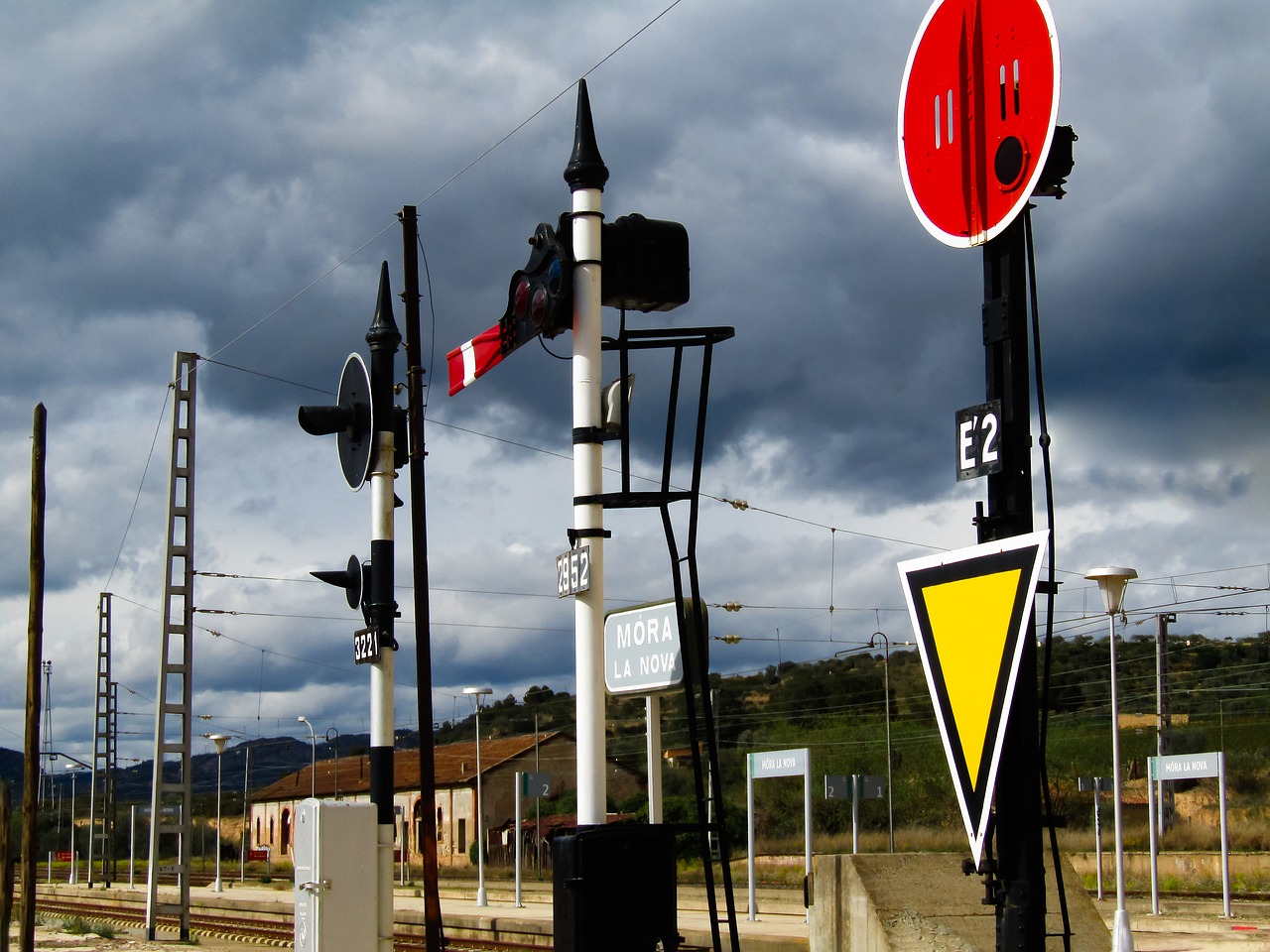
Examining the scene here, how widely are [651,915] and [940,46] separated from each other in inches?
166

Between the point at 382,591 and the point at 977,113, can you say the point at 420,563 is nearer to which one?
the point at 382,591

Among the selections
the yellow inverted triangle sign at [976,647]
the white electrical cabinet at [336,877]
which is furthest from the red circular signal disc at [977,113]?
the white electrical cabinet at [336,877]

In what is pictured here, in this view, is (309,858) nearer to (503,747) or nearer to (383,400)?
(383,400)

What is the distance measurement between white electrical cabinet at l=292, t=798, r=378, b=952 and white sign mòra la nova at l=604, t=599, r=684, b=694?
295cm

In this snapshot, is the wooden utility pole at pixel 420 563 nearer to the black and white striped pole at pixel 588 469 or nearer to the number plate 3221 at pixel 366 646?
the number plate 3221 at pixel 366 646

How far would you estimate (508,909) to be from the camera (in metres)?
28.2

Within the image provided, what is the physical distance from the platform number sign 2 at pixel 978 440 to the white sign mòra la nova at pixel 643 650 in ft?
12.5

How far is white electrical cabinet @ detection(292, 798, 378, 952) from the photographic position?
11.0m

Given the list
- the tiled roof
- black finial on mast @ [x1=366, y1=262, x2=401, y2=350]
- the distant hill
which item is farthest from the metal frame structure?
the tiled roof

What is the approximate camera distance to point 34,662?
17.1 metres

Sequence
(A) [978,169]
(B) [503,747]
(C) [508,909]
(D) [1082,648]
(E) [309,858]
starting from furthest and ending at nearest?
(D) [1082,648] → (B) [503,747] → (C) [508,909] → (E) [309,858] → (A) [978,169]

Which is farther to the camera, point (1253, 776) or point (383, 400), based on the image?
point (1253, 776)

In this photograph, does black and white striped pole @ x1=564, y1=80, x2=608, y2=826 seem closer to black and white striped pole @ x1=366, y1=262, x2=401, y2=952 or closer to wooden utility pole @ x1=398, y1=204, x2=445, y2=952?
black and white striped pole @ x1=366, y1=262, x2=401, y2=952

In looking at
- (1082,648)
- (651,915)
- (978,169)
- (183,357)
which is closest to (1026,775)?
(978,169)
